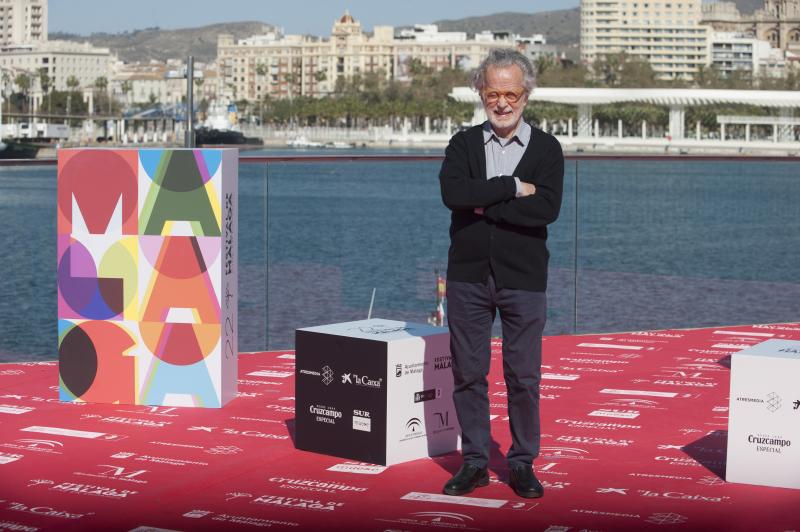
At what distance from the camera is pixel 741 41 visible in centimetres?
18225

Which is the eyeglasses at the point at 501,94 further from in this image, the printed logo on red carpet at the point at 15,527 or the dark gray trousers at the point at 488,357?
the printed logo on red carpet at the point at 15,527

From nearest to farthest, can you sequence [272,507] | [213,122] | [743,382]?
[272,507] → [743,382] → [213,122]

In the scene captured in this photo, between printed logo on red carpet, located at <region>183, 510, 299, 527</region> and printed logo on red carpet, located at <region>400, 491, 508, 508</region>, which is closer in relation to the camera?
printed logo on red carpet, located at <region>183, 510, 299, 527</region>

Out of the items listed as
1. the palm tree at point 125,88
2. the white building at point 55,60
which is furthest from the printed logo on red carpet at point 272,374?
the white building at point 55,60

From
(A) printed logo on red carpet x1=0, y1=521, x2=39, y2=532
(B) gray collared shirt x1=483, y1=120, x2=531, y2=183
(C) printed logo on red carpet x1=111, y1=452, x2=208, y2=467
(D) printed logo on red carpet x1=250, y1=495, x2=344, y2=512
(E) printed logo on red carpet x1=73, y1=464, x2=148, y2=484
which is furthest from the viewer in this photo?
(C) printed logo on red carpet x1=111, y1=452, x2=208, y2=467

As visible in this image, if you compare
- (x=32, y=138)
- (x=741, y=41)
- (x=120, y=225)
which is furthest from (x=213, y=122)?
(x=120, y=225)

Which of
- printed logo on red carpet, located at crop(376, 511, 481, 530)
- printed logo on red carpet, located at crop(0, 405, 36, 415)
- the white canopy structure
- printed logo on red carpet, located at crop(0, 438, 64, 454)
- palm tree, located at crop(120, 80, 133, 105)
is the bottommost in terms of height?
printed logo on red carpet, located at crop(376, 511, 481, 530)

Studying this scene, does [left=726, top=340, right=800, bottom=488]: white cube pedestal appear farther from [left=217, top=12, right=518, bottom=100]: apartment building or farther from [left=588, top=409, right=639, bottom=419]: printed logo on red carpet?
[left=217, top=12, right=518, bottom=100]: apartment building

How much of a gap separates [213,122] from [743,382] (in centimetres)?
11011

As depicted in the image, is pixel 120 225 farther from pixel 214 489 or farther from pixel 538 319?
pixel 538 319

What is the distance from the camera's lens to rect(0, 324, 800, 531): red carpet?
12.4ft

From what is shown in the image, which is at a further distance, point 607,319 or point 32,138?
point 32,138

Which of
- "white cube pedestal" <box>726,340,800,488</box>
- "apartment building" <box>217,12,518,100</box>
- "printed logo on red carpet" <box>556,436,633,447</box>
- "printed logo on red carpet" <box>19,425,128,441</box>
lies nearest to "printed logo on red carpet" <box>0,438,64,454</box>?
"printed logo on red carpet" <box>19,425,128,441</box>

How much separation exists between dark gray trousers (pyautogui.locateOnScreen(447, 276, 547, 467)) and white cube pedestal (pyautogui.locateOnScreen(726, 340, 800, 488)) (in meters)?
0.63
